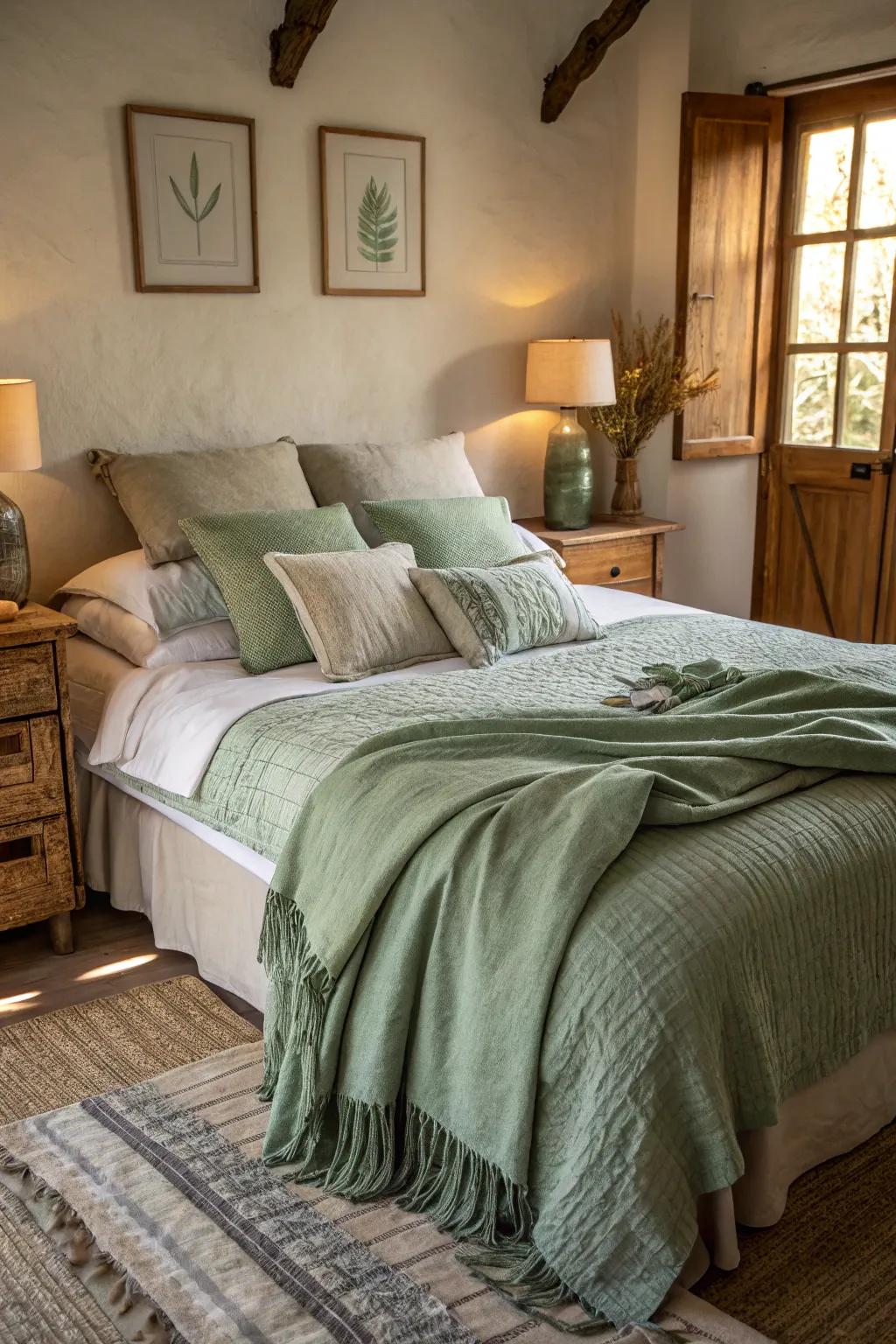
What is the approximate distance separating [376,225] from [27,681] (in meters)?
2.06

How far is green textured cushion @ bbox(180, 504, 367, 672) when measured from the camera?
3154 millimetres

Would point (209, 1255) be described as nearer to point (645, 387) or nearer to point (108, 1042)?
point (108, 1042)

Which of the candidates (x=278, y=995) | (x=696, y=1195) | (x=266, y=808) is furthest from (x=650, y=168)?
(x=696, y=1195)

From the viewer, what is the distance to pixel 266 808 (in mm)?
2580

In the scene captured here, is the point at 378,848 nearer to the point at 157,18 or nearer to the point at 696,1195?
the point at 696,1195

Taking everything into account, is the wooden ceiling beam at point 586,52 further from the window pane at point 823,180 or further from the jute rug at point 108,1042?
the jute rug at point 108,1042

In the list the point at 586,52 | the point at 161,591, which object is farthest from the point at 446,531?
the point at 586,52

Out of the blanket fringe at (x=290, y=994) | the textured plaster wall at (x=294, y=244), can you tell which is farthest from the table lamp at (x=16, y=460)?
the blanket fringe at (x=290, y=994)

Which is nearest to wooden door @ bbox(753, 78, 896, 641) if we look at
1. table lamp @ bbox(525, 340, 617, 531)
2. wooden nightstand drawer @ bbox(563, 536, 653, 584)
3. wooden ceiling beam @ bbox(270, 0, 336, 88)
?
wooden nightstand drawer @ bbox(563, 536, 653, 584)

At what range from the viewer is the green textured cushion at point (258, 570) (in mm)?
3154

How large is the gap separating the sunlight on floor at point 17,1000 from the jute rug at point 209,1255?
496mm

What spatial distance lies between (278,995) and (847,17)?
393 cm

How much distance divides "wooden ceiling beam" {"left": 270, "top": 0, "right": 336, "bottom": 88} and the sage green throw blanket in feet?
7.55

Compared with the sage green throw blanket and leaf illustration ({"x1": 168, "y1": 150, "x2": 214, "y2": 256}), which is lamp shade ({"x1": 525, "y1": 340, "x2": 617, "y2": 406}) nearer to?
leaf illustration ({"x1": 168, "y1": 150, "x2": 214, "y2": 256})
